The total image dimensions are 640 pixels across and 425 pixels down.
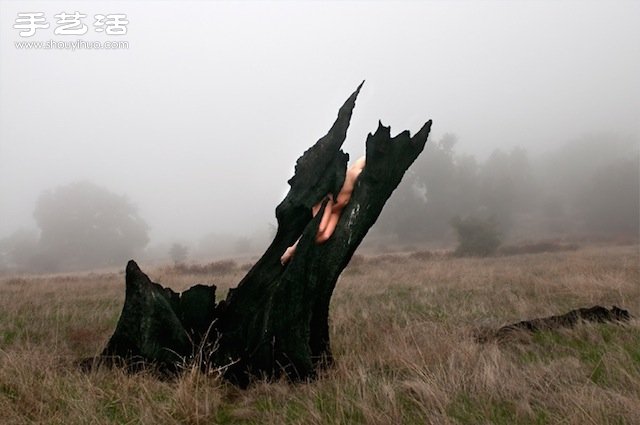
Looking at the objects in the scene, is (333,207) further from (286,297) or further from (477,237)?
(477,237)

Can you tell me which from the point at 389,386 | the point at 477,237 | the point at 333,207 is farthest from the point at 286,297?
the point at 477,237

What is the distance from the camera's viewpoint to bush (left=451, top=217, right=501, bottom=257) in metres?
32.3

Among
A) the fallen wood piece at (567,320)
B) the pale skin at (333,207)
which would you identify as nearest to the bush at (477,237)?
the fallen wood piece at (567,320)

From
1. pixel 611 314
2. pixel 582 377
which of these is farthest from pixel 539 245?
pixel 582 377

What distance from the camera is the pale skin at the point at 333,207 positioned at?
4.57 m

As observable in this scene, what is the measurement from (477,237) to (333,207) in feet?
99.4

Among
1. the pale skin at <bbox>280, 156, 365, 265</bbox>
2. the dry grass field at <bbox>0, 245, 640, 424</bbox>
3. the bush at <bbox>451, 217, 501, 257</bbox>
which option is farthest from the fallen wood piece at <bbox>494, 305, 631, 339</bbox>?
the bush at <bbox>451, 217, 501, 257</bbox>

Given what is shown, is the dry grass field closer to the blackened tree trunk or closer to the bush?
the blackened tree trunk

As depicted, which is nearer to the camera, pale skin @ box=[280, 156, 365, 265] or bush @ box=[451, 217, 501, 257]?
pale skin @ box=[280, 156, 365, 265]

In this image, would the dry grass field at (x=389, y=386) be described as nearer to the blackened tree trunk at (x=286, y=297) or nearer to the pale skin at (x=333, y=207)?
the blackened tree trunk at (x=286, y=297)

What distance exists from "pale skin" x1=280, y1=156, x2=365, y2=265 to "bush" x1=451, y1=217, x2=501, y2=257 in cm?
2894

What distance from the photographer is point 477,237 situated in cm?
3262

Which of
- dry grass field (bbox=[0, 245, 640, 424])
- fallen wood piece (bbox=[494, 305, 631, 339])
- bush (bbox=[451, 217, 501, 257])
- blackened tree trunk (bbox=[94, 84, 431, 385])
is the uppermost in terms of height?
blackened tree trunk (bbox=[94, 84, 431, 385])

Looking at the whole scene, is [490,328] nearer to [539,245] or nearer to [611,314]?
[611,314]
